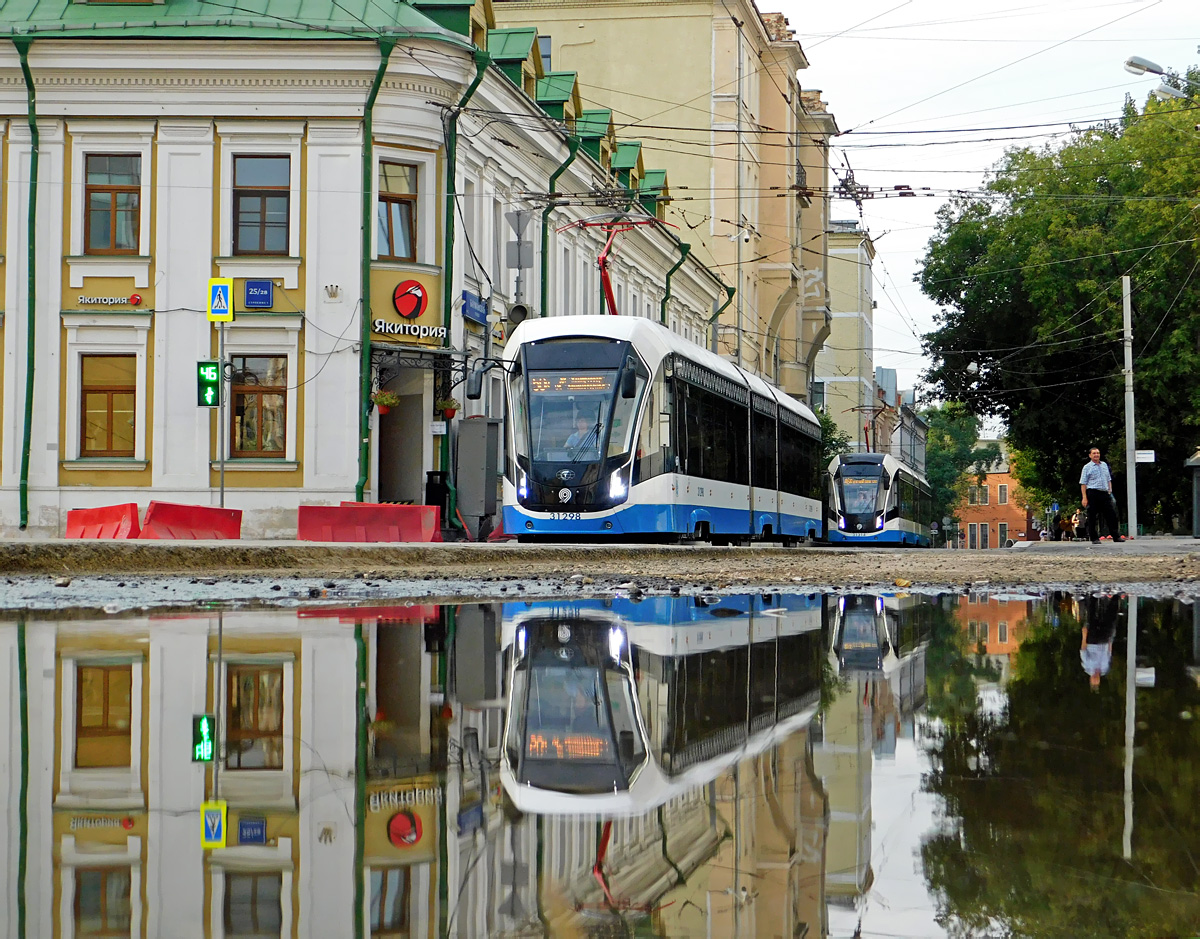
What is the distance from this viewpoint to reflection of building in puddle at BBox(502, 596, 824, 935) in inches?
111

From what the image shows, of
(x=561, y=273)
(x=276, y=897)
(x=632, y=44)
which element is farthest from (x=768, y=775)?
Answer: (x=632, y=44)

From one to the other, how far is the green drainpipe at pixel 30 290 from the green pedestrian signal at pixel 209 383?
4.56 metres

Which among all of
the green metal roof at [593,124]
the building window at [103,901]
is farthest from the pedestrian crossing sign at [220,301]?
the building window at [103,901]

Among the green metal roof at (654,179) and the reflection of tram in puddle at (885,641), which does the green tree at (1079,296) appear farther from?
the reflection of tram in puddle at (885,641)

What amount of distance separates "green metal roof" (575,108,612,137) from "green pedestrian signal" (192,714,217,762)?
3732 centimetres

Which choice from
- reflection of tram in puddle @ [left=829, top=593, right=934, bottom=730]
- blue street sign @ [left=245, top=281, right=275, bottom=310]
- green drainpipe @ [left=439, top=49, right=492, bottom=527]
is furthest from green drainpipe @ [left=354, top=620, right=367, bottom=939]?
green drainpipe @ [left=439, top=49, right=492, bottom=527]

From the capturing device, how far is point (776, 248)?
64.9 m

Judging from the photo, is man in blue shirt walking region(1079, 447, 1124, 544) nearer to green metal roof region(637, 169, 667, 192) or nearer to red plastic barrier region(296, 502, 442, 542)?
red plastic barrier region(296, 502, 442, 542)

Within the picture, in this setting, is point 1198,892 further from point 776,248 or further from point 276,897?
point 776,248

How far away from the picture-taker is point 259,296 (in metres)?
30.3

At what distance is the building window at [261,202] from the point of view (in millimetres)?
30891

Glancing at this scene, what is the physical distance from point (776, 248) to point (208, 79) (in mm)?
37641

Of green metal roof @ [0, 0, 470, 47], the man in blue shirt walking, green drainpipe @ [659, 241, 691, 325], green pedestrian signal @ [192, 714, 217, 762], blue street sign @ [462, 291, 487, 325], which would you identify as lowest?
green pedestrian signal @ [192, 714, 217, 762]

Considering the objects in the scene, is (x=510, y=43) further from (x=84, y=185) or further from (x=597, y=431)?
(x=597, y=431)
